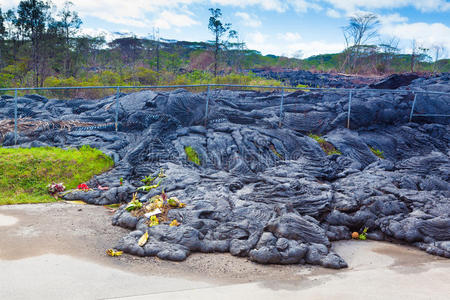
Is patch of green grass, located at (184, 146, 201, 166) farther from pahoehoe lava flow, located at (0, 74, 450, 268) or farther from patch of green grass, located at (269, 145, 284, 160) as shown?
patch of green grass, located at (269, 145, 284, 160)

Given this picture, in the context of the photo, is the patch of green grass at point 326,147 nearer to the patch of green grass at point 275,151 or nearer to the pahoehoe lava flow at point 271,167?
the pahoehoe lava flow at point 271,167

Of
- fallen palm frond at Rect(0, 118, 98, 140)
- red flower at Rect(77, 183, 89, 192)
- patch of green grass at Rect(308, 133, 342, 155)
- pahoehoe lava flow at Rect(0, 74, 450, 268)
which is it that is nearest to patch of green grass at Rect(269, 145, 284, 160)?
pahoehoe lava flow at Rect(0, 74, 450, 268)

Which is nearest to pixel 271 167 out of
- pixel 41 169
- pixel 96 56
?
pixel 41 169

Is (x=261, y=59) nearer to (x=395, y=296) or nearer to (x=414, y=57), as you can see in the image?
(x=414, y=57)

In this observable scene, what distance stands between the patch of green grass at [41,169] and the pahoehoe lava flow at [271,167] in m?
0.48

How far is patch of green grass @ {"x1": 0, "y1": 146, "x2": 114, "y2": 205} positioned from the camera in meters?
8.64

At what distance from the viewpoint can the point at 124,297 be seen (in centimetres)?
462

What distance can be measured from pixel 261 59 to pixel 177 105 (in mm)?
51148

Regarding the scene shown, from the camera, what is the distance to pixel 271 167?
10.6 metres

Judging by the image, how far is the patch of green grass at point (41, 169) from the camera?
864 cm

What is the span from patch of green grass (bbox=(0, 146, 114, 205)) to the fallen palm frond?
1738 mm

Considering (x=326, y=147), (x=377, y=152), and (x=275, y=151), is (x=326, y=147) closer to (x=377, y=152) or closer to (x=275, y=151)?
(x=377, y=152)

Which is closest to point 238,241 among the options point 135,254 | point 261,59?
point 135,254

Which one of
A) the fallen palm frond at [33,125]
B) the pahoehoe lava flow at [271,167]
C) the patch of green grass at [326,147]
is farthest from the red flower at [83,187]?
the patch of green grass at [326,147]
